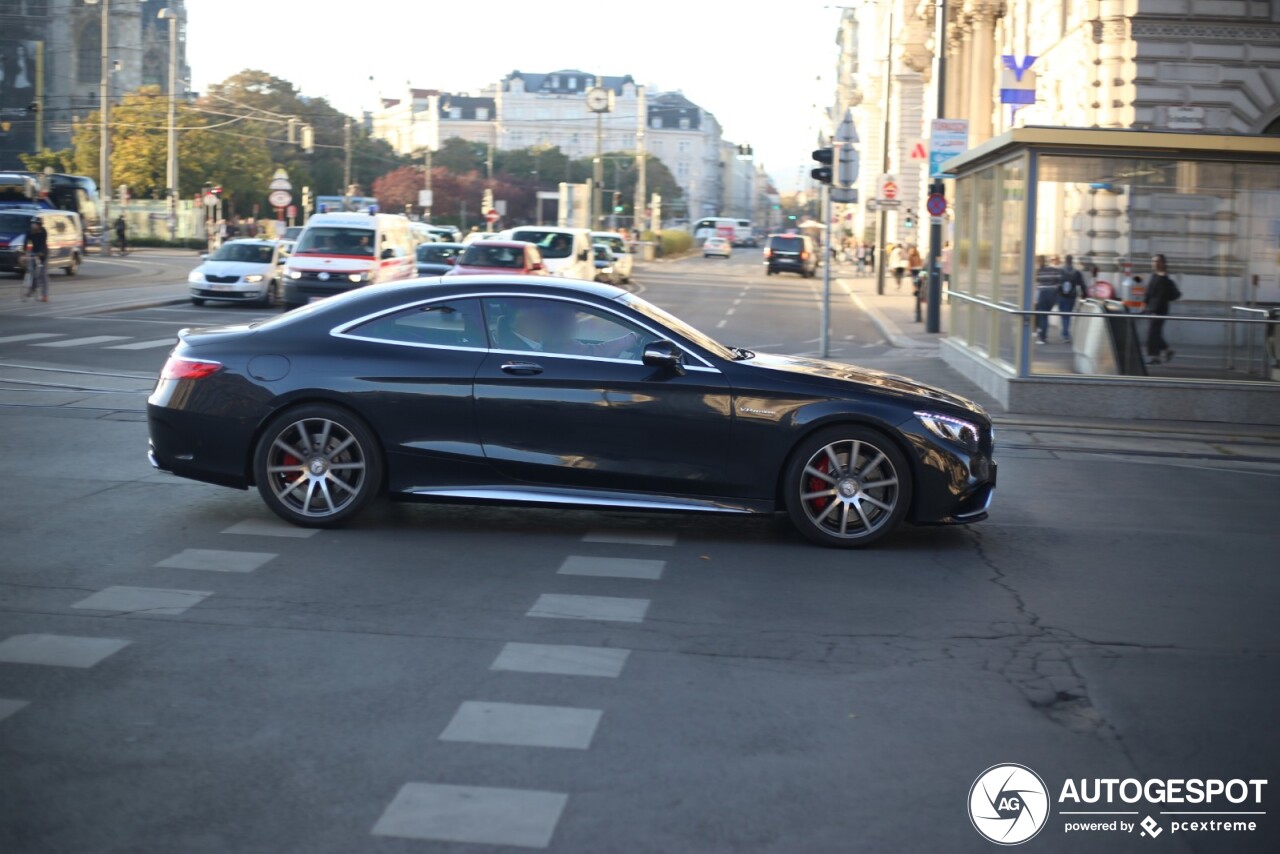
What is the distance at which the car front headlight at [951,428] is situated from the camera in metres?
8.27

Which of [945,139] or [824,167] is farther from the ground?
[945,139]

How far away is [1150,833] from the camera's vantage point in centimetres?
438

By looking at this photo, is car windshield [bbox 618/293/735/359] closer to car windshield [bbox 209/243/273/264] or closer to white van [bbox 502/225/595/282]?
car windshield [bbox 209/243/273/264]

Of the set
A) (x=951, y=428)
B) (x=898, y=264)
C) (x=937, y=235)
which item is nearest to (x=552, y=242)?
(x=937, y=235)

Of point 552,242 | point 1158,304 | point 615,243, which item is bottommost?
point 1158,304

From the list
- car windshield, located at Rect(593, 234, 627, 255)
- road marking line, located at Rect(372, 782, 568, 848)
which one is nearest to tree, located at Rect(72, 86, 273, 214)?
car windshield, located at Rect(593, 234, 627, 255)

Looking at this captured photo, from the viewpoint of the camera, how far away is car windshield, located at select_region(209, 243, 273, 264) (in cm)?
3206

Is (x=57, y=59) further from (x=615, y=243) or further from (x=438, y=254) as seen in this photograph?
(x=438, y=254)

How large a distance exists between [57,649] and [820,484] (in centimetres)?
412

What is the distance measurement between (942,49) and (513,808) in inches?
1073

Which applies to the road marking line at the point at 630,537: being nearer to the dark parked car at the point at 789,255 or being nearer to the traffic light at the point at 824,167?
the traffic light at the point at 824,167

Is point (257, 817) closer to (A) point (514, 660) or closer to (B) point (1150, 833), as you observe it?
(A) point (514, 660)

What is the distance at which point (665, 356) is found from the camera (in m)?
8.23

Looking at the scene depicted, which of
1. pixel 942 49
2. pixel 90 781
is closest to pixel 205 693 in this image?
pixel 90 781
